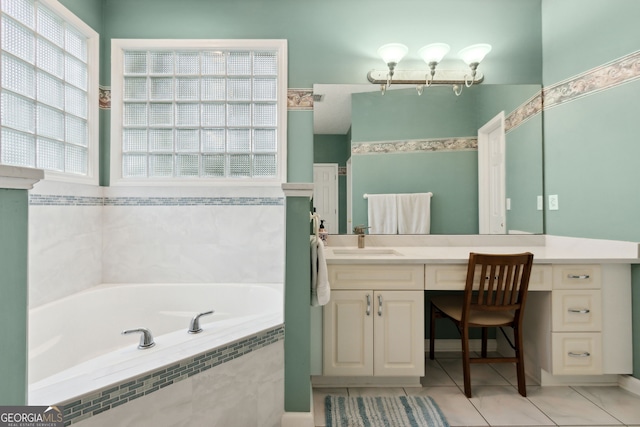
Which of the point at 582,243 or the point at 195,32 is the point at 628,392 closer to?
the point at 582,243

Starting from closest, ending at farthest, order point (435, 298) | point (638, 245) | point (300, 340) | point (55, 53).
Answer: point (300, 340) → point (638, 245) → point (55, 53) → point (435, 298)

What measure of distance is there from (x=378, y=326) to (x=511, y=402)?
0.84 metres

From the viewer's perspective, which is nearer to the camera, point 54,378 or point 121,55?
point 54,378

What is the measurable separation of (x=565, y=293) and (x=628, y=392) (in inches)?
27.5

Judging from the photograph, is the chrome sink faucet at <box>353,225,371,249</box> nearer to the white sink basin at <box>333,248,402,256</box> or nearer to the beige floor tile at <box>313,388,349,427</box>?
the white sink basin at <box>333,248,402,256</box>

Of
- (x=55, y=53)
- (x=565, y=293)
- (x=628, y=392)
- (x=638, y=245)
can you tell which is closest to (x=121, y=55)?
(x=55, y=53)

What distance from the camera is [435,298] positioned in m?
2.39

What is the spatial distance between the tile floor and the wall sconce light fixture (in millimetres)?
2047

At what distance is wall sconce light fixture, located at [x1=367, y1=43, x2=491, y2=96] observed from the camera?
101 inches

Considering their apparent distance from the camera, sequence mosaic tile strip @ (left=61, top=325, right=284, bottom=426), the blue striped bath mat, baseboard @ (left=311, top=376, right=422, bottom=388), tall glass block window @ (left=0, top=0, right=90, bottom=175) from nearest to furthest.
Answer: mosaic tile strip @ (left=61, top=325, right=284, bottom=426) < the blue striped bath mat < tall glass block window @ (left=0, top=0, right=90, bottom=175) < baseboard @ (left=311, top=376, right=422, bottom=388)

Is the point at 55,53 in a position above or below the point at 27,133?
above

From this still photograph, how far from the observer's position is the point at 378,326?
2061 millimetres

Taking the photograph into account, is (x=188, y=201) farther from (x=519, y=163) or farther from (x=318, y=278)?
(x=519, y=163)

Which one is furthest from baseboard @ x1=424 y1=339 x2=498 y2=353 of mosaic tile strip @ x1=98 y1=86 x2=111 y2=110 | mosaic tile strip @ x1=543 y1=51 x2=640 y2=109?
mosaic tile strip @ x1=98 y1=86 x2=111 y2=110
